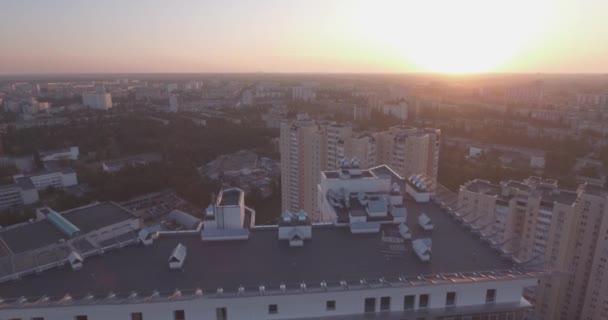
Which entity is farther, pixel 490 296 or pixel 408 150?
pixel 408 150

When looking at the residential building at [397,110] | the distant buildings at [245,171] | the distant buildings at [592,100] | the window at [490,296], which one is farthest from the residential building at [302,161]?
the distant buildings at [592,100]

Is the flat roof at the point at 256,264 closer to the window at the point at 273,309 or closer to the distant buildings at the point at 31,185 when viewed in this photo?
the window at the point at 273,309

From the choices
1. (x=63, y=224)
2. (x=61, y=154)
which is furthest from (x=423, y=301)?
(x=61, y=154)

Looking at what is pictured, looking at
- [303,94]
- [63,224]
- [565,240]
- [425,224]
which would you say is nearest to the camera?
[425,224]

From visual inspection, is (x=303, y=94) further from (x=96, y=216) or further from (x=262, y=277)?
→ (x=262, y=277)

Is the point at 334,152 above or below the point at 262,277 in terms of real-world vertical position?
below

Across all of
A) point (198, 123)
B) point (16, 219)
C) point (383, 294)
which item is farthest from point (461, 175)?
point (198, 123)

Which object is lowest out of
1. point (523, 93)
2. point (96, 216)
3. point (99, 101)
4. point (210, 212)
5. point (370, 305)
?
point (96, 216)
